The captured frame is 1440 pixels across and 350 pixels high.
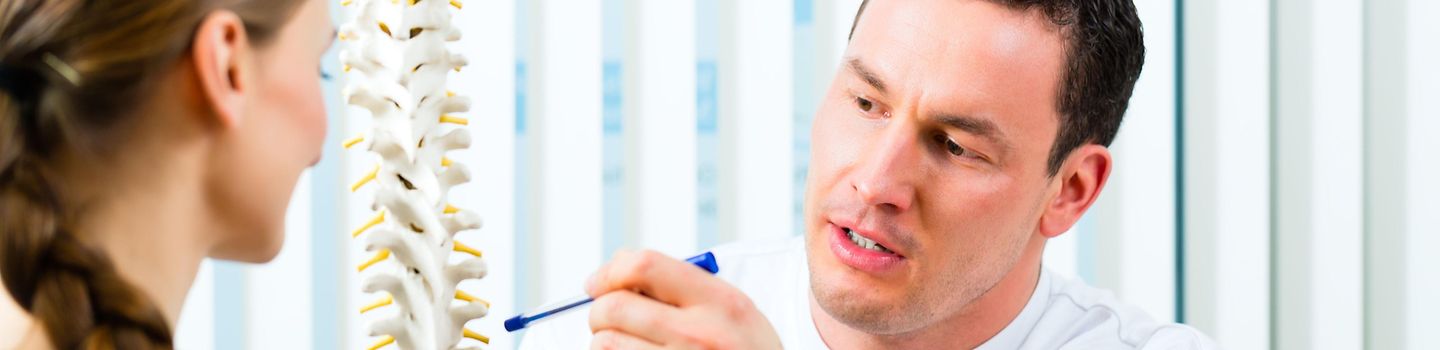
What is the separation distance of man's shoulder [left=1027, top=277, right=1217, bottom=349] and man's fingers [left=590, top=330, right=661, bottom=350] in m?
0.72

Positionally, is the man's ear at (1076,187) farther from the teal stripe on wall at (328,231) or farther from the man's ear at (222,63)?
the teal stripe on wall at (328,231)

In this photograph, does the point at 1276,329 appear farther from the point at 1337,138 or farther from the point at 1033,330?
the point at 1033,330

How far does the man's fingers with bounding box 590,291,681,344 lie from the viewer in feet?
2.64

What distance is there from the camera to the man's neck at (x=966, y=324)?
4.46ft

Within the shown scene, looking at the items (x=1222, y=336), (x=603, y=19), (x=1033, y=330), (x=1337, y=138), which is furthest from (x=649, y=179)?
(x=1337, y=138)

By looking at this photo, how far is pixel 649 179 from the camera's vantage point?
6.41ft

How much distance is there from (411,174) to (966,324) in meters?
0.72

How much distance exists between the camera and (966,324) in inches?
54.1

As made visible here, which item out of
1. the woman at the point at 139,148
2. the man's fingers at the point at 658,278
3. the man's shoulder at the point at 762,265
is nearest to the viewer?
the woman at the point at 139,148

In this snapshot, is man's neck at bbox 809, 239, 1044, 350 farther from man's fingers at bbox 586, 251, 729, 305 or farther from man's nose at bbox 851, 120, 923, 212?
man's fingers at bbox 586, 251, 729, 305

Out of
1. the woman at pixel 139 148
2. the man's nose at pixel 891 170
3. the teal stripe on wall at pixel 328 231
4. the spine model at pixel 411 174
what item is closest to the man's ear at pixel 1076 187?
the man's nose at pixel 891 170

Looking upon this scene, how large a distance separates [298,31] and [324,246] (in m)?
1.28

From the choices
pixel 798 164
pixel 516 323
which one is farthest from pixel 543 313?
pixel 798 164

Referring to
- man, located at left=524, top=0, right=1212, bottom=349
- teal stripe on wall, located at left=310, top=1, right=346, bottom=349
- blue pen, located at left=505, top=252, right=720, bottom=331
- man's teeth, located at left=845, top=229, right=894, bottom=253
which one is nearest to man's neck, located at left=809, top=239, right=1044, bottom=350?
man, located at left=524, top=0, right=1212, bottom=349
